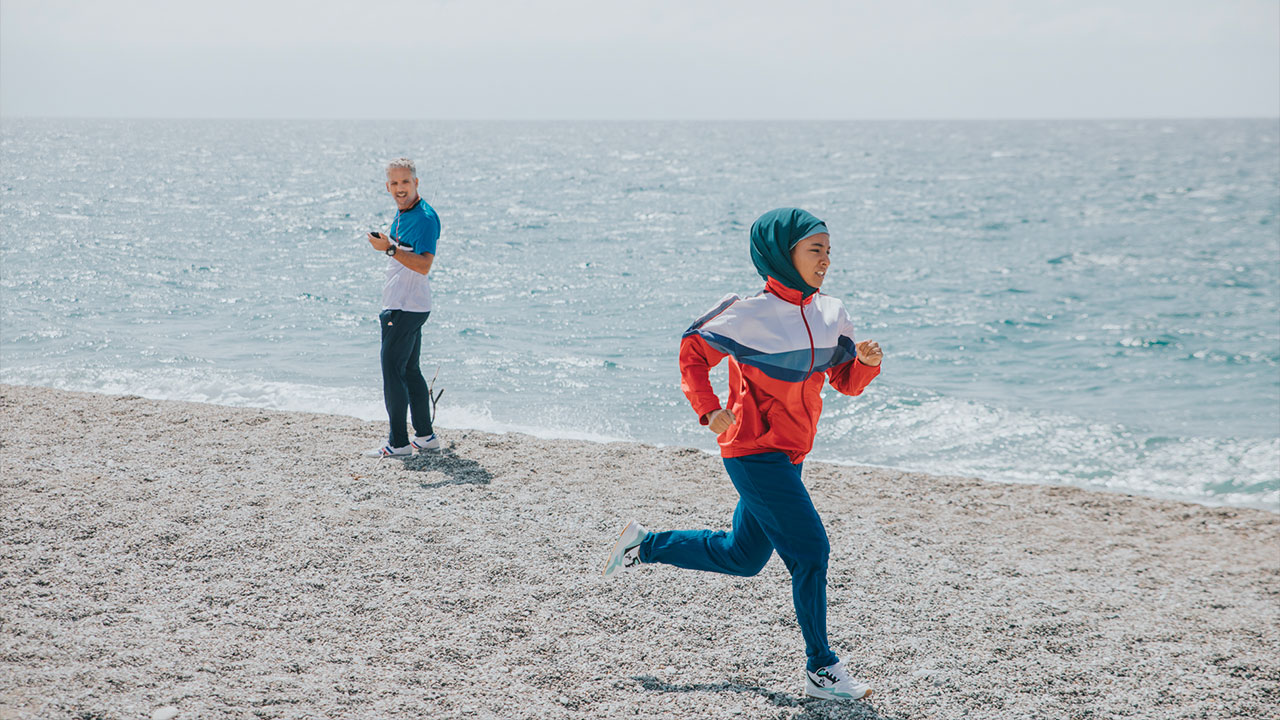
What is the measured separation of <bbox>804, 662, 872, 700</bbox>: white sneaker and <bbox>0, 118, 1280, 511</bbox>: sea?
4.59m

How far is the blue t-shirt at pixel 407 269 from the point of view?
21.2 ft

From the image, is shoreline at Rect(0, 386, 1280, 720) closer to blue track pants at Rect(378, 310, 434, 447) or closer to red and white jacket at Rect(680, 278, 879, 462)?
blue track pants at Rect(378, 310, 434, 447)

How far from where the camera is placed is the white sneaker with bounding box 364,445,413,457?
6859mm

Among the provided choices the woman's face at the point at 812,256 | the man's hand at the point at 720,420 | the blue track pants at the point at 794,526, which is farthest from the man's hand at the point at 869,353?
the man's hand at the point at 720,420

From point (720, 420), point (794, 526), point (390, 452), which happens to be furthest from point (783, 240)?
point (390, 452)

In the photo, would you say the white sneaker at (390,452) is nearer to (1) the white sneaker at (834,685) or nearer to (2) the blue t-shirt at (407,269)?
(2) the blue t-shirt at (407,269)

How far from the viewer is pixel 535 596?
461 cm

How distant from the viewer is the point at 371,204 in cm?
4216

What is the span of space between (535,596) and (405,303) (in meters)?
2.74

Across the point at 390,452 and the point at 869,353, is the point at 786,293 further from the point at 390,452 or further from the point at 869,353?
the point at 390,452

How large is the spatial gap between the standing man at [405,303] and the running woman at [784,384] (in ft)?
10.5

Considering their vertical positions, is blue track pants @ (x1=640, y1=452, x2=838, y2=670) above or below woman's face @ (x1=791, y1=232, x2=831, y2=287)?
below

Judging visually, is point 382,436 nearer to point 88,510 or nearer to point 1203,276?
point 88,510

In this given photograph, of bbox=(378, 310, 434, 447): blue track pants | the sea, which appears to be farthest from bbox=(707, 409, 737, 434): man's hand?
the sea
